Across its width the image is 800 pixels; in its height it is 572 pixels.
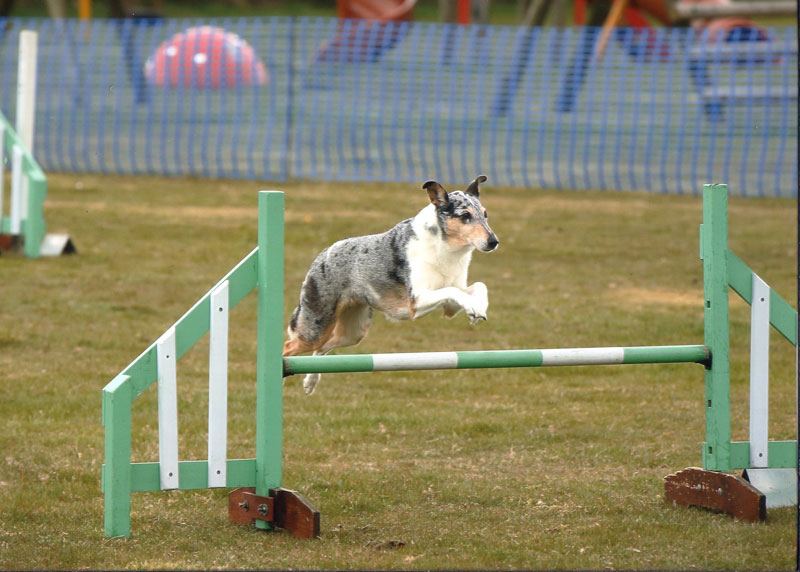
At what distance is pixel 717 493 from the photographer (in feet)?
19.4

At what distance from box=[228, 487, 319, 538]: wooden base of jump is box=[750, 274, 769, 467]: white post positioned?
5.85ft

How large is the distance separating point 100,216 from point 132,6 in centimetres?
1855

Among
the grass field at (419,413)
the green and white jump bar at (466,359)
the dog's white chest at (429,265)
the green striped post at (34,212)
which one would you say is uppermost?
the dog's white chest at (429,265)

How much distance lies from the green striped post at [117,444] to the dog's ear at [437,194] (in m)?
1.28

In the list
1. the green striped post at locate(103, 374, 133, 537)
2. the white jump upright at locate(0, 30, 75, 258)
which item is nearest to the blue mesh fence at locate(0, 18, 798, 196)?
the white jump upright at locate(0, 30, 75, 258)

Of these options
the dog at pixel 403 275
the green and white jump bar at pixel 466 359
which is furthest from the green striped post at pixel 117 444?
the dog at pixel 403 275

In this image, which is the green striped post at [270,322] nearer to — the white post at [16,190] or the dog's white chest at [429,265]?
the dog's white chest at [429,265]

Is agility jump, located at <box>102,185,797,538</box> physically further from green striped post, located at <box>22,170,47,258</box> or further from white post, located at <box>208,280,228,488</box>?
green striped post, located at <box>22,170,47,258</box>

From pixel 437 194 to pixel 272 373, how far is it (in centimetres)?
89

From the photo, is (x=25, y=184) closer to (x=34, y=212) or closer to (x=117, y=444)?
(x=34, y=212)

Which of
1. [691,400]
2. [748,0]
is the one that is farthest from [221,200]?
[748,0]

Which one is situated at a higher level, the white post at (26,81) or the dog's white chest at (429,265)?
the white post at (26,81)

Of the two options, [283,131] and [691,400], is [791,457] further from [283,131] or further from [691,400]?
[283,131]

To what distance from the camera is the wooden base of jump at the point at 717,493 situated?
5.75 m
